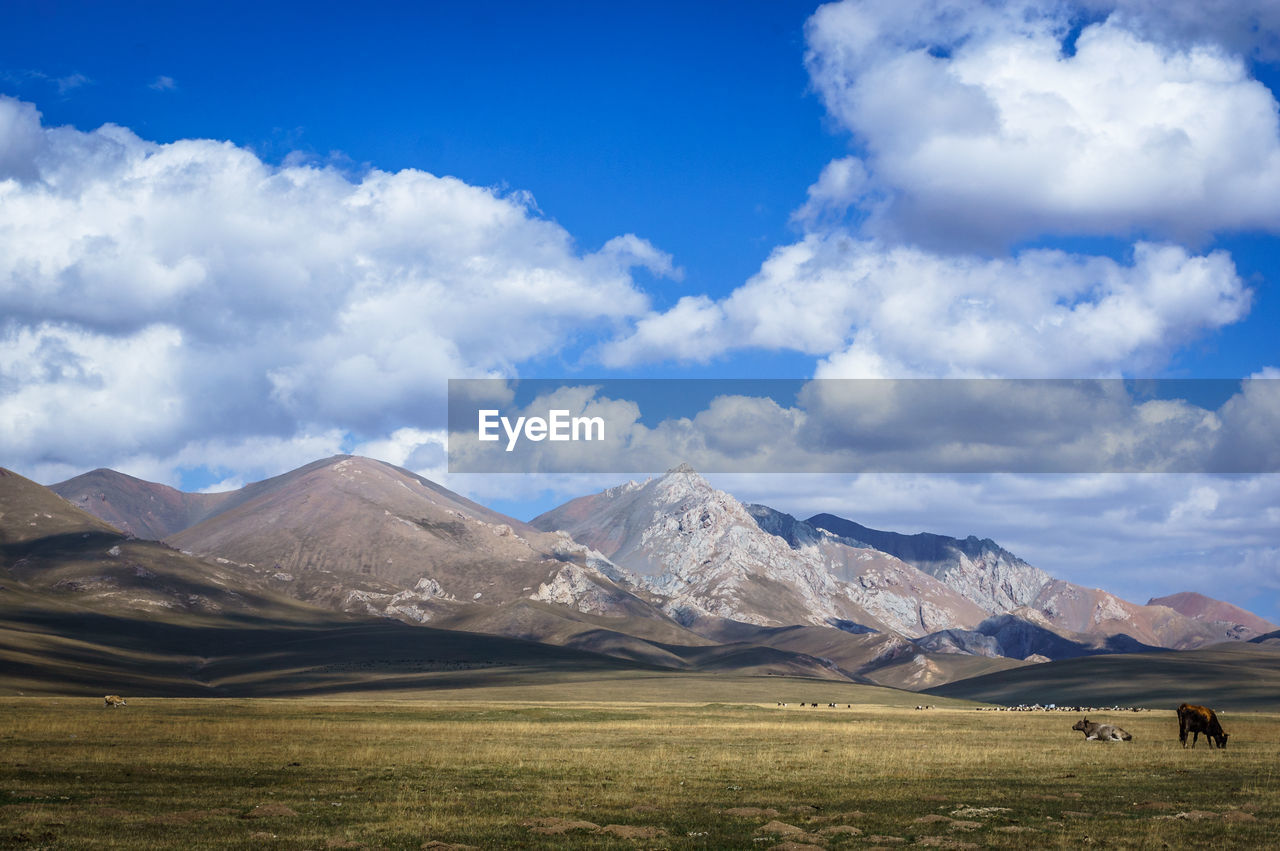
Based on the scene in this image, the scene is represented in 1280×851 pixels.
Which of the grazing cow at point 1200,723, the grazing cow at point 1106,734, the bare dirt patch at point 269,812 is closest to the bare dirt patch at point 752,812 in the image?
the bare dirt patch at point 269,812

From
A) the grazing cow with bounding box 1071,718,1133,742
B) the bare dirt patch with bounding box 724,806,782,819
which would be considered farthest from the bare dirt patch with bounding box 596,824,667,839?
the grazing cow with bounding box 1071,718,1133,742

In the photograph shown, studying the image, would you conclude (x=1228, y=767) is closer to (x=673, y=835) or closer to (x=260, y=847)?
(x=673, y=835)

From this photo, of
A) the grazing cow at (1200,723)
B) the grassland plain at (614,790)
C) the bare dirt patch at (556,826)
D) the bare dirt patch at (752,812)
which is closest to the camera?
the grassland plain at (614,790)

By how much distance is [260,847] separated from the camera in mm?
28328

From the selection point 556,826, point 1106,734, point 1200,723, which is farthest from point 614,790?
point 1106,734

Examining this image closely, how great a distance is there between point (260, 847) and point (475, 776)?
19.2 meters

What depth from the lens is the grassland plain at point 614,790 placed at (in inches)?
1187

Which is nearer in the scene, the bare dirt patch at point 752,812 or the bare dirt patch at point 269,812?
the bare dirt patch at point 269,812

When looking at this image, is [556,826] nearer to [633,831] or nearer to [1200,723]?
[633,831]

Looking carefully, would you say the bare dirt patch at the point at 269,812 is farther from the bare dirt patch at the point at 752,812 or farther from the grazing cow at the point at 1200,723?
the grazing cow at the point at 1200,723

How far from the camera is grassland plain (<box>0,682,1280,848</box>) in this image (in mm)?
30156

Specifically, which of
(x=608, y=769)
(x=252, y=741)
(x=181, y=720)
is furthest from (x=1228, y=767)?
(x=181, y=720)

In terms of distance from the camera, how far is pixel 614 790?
41.4 m

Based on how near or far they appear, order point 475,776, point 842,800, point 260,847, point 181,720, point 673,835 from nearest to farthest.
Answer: point 260,847 → point 673,835 → point 842,800 → point 475,776 → point 181,720
